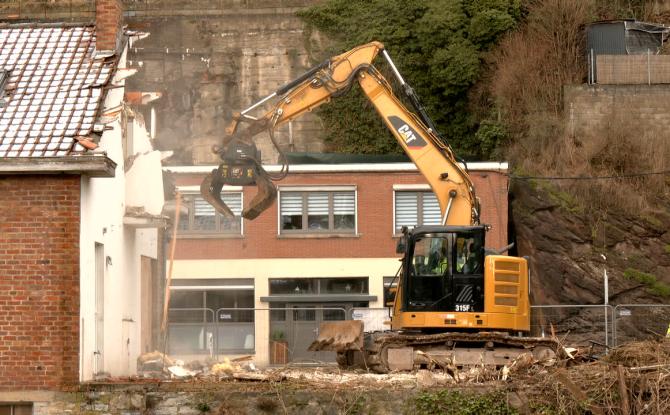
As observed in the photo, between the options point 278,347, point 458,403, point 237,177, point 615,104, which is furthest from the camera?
point 615,104

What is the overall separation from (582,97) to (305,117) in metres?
10.4

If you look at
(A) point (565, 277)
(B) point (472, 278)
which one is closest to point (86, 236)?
(B) point (472, 278)

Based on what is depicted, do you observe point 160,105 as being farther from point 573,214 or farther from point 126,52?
point 126,52

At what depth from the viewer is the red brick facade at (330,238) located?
39.8m

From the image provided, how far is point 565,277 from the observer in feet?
121

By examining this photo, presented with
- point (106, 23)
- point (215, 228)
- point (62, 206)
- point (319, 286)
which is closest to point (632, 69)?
point (319, 286)

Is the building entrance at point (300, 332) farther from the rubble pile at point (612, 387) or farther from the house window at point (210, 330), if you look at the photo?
the rubble pile at point (612, 387)

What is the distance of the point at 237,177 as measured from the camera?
23.6 metres

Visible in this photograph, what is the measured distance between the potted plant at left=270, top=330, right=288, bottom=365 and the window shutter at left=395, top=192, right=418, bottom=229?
8.64 metres

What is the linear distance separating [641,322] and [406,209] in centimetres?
1027

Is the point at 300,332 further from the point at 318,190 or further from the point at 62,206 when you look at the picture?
the point at 62,206

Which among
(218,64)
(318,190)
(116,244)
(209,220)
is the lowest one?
(116,244)

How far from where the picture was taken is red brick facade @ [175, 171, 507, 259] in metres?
39.8

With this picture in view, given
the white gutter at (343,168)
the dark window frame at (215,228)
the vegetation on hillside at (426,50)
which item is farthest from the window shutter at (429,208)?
the dark window frame at (215,228)
